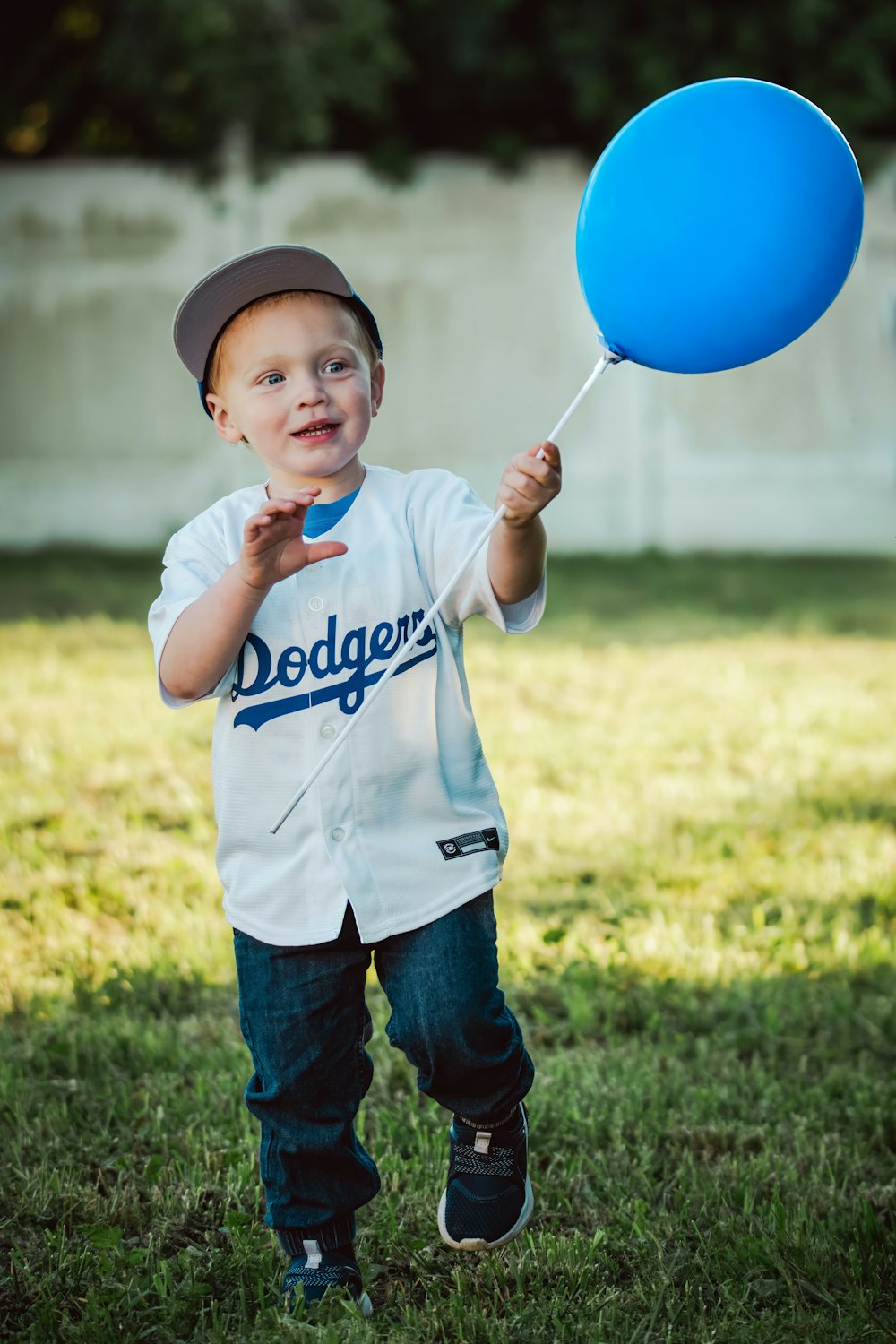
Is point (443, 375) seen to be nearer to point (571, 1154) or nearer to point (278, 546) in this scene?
point (571, 1154)

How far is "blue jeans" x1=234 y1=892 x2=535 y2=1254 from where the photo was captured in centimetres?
201

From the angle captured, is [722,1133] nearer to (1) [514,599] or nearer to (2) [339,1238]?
(2) [339,1238]

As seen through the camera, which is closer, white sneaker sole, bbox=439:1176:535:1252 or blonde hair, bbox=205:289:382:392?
blonde hair, bbox=205:289:382:392

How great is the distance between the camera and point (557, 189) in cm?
1109

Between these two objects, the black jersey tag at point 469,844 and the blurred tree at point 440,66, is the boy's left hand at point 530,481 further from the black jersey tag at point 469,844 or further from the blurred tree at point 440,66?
the blurred tree at point 440,66

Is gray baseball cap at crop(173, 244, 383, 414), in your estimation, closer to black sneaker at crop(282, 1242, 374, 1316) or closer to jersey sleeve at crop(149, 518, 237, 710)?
jersey sleeve at crop(149, 518, 237, 710)

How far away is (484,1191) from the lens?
7.11 feet

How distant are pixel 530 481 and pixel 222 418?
52 cm


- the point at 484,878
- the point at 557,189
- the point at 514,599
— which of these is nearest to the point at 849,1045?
the point at 484,878

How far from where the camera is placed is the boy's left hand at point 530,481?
1.85 m

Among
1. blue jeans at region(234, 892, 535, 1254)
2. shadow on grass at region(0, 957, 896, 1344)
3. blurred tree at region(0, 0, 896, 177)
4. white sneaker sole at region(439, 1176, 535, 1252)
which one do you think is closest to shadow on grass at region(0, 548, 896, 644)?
blurred tree at region(0, 0, 896, 177)

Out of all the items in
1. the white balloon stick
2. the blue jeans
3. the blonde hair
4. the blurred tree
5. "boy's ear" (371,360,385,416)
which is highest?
the blurred tree

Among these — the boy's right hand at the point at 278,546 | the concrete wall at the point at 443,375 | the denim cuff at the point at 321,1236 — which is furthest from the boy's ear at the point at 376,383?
the concrete wall at the point at 443,375

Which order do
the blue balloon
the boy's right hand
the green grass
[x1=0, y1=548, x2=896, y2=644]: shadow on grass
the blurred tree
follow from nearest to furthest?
the boy's right hand → the blue balloon → the green grass → [x1=0, y1=548, x2=896, y2=644]: shadow on grass → the blurred tree
